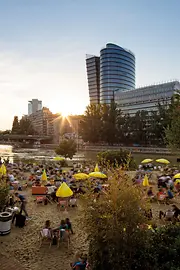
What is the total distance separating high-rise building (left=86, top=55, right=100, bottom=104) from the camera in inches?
5723

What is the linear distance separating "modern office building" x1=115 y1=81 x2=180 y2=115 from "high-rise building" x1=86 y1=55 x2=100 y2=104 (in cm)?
1985

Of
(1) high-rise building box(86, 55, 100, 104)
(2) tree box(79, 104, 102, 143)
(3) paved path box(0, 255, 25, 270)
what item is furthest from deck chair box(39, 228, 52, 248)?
(1) high-rise building box(86, 55, 100, 104)

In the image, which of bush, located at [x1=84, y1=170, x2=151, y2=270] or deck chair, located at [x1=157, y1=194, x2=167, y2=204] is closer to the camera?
bush, located at [x1=84, y1=170, x2=151, y2=270]

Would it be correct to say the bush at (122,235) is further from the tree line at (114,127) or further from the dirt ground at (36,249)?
the tree line at (114,127)

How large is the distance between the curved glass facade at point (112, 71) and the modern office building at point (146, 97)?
5.75 m

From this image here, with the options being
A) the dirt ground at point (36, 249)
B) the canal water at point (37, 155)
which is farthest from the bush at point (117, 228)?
the canal water at point (37, 155)

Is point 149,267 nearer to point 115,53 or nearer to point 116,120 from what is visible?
point 116,120

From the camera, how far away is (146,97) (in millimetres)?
111625

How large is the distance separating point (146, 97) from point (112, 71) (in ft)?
97.9

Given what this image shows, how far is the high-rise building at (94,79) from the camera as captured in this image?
145375mm

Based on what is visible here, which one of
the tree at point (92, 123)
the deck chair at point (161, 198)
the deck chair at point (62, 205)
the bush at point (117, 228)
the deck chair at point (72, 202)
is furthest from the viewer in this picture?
the tree at point (92, 123)

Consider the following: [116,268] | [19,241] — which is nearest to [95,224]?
[116,268]

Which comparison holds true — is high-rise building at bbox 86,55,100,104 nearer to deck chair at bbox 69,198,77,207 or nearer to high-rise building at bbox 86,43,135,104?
high-rise building at bbox 86,43,135,104

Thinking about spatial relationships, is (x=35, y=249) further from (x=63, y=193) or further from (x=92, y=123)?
(x=92, y=123)
